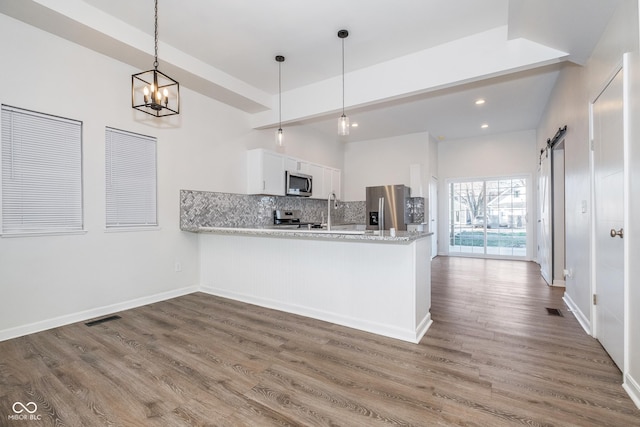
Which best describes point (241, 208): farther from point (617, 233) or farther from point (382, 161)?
point (617, 233)

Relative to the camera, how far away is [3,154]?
2646 mm

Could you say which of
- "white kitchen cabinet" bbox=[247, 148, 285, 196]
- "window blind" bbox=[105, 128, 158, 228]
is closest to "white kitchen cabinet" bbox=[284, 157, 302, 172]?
"white kitchen cabinet" bbox=[247, 148, 285, 196]

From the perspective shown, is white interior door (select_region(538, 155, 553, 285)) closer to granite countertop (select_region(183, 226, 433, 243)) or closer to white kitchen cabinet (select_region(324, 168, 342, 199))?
granite countertop (select_region(183, 226, 433, 243))

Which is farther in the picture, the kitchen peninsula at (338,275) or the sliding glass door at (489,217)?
the sliding glass door at (489,217)

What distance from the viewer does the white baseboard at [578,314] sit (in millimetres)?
2783

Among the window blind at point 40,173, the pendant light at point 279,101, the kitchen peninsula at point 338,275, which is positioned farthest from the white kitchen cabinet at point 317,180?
the window blind at point 40,173

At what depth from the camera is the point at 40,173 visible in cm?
287

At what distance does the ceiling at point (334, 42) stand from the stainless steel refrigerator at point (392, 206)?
229cm

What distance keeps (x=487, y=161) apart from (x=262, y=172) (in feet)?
18.2

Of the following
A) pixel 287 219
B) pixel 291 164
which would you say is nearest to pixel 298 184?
pixel 291 164

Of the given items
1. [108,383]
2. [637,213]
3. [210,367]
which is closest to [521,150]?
[637,213]

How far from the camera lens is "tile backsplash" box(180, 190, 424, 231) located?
414cm

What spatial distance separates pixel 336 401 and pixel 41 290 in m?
2.95

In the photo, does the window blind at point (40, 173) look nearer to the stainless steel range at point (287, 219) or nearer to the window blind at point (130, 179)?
the window blind at point (130, 179)
